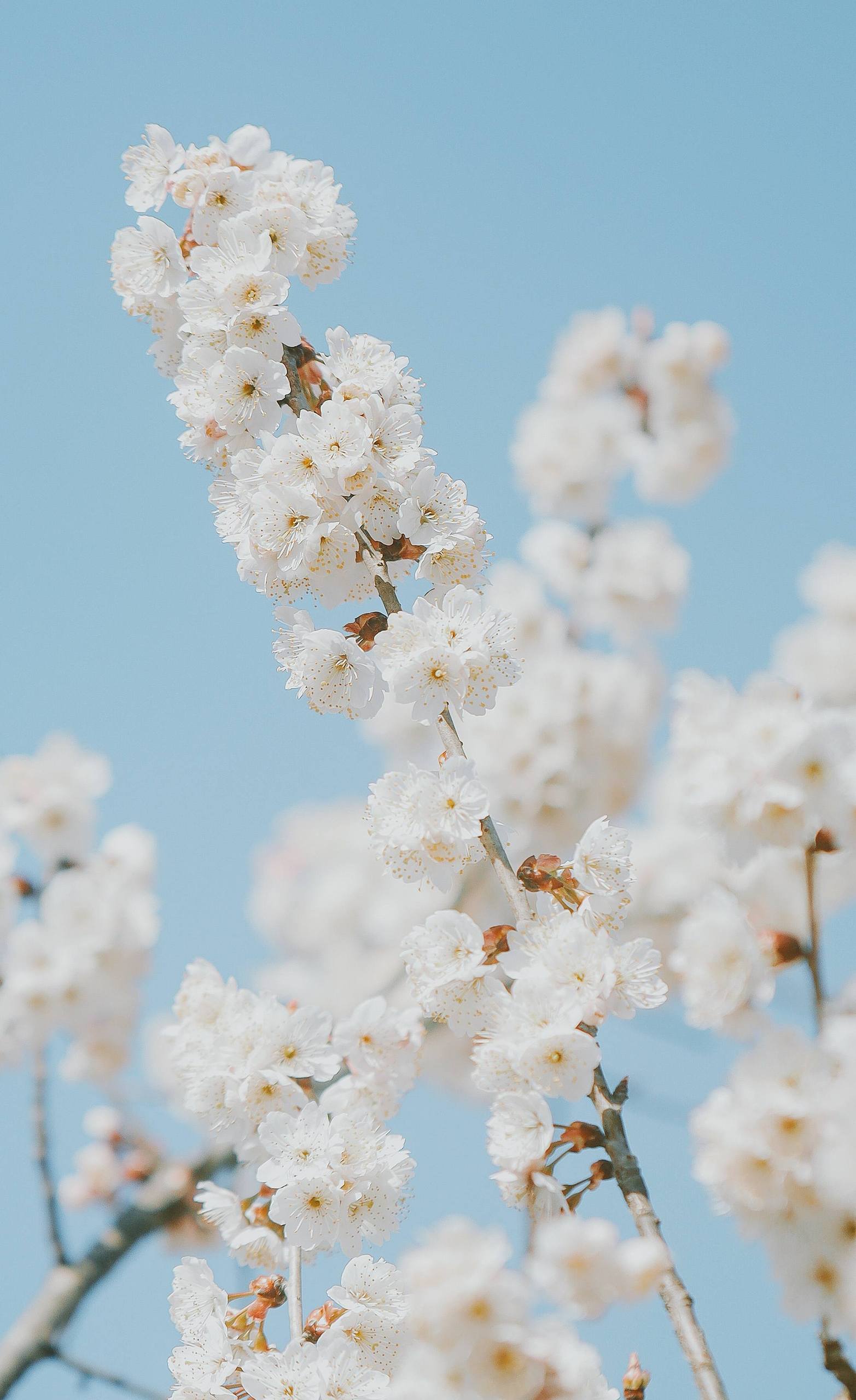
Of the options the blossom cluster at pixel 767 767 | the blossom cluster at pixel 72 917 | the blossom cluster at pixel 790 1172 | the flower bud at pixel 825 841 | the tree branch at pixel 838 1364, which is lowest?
the tree branch at pixel 838 1364

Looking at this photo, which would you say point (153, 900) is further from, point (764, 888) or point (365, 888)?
point (365, 888)

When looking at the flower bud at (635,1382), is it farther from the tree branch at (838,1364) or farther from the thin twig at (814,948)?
the thin twig at (814,948)

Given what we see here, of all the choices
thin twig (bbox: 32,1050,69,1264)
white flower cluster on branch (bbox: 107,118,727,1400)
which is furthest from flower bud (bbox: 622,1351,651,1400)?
thin twig (bbox: 32,1050,69,1264)

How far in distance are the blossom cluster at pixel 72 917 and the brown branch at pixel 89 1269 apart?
79cm

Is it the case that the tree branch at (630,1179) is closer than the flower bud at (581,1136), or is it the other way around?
the tree branch at (630,1179)

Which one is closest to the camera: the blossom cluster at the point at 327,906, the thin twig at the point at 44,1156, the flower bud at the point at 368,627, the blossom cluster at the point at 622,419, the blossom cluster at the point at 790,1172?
the blossom cluster at the point at 790,1172

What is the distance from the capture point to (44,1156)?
136 inches

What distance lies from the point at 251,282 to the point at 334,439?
1.39 ft

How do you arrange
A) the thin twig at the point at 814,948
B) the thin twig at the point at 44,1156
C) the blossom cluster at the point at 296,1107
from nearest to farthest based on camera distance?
1. the thin twig at the point at 814,948
2. the blossom cluster at the point at 296,1107
3. the thin twig at the point at 44,1156

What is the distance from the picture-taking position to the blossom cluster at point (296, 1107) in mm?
1827

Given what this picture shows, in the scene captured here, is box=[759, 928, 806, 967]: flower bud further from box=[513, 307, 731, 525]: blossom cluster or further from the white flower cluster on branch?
box=[513, 307, 731, 525]: blossom cluster

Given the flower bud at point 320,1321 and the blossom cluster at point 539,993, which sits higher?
the blossom cluster at point 539,993

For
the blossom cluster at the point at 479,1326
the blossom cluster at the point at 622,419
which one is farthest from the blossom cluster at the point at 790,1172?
the blossom cluster at the point at 622,419

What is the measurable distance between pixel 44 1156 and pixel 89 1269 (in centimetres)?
63
